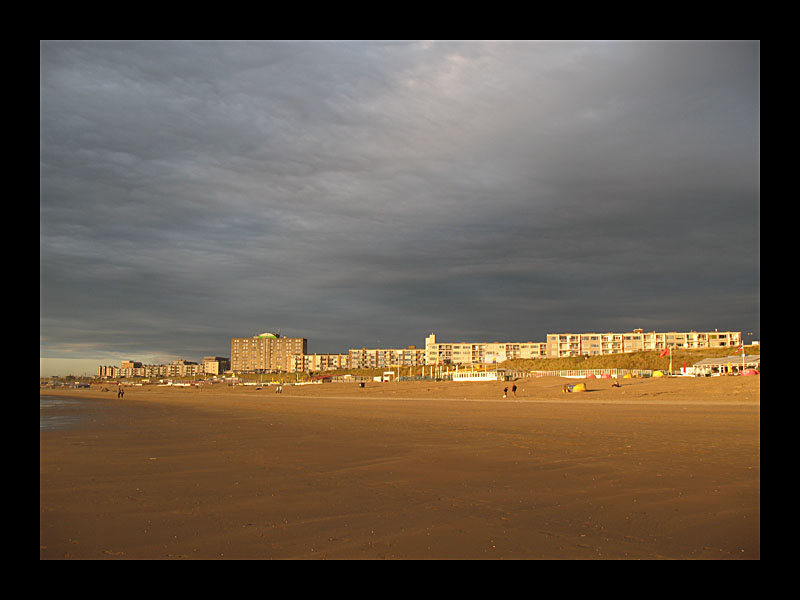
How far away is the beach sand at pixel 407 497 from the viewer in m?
5.80

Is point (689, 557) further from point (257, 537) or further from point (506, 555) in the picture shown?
point (257, 537)

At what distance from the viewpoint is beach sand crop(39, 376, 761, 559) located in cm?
580

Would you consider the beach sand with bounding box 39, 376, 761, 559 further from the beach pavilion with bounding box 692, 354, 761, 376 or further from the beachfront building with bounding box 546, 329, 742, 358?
the beachfront building with bounding box 546, 329, 742, 358

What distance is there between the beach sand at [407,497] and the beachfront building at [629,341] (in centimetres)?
15668

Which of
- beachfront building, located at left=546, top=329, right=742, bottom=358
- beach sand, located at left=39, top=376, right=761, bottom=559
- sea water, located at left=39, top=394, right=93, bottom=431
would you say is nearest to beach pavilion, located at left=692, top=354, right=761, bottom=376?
beach sand, located at left=39, top=376, right=761, bottom=559

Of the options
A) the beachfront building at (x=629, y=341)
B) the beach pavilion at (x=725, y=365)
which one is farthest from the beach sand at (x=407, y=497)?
the beachfront building at (x=629, y=341)

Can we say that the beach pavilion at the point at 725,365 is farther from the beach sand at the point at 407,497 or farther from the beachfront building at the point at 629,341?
the beachfront building at the point at 629,341

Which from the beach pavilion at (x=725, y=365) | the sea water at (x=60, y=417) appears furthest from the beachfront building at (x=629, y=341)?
the sea water at (x=60, y=417)

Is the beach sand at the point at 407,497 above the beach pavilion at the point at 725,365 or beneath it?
above

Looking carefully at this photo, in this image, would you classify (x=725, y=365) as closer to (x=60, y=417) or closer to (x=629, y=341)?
(x=60, y=417)

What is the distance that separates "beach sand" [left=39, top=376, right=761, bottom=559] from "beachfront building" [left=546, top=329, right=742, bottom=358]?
156676 mm

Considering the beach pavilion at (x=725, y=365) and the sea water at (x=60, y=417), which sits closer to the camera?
the sea water at (x=60, y=417)

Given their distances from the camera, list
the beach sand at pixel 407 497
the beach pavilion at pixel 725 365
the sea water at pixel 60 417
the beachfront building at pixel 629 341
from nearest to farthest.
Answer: the beach sand at pixel 407 497
the sea water at pixel 60 417
the beach pavilion at pixel 725 365
the beachfront building at pixel 629 341

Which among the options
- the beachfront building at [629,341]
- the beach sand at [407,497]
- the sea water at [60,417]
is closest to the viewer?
the beach sand at [407,497]
